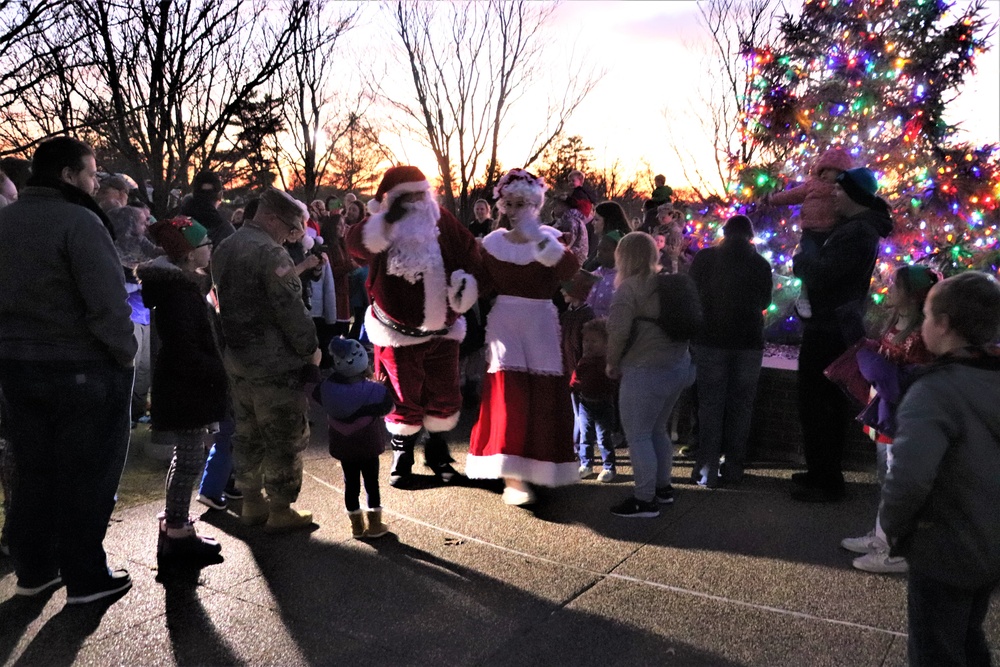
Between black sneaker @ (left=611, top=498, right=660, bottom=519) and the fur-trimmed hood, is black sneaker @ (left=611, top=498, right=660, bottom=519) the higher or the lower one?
the lower one

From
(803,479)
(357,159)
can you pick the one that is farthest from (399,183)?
(357,159)

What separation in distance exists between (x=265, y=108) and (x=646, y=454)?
10.2m

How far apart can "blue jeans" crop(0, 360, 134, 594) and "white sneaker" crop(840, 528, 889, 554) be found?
3754mm

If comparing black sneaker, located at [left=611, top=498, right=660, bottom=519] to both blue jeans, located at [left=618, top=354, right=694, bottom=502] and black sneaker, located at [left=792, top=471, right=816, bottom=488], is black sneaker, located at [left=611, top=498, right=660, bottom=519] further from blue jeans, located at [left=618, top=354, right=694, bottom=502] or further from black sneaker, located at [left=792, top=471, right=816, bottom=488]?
black sneaker, located at [left=792, top=471, right=816, bottom=488]

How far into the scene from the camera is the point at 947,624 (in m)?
2.50

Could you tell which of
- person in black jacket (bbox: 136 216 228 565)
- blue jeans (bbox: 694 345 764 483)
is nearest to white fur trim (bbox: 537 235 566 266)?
blue jeans (bbox: 694 345 764 483)

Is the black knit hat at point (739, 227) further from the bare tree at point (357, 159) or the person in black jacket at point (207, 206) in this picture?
the bare tree at point (357, 159)

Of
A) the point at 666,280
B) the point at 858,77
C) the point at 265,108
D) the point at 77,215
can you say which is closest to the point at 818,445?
the point at 666,280

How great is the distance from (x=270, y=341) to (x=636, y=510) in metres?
2.42

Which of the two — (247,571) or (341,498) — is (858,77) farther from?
(247,571)

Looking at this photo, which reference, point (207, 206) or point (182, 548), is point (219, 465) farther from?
point (207, 206)

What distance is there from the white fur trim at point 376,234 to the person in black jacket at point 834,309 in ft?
9.02

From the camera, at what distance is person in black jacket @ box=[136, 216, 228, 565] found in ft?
13.4

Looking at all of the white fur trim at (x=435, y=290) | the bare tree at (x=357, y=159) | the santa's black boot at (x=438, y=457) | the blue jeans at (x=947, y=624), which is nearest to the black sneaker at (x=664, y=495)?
the santa's black boot at (x=438, y=457)
